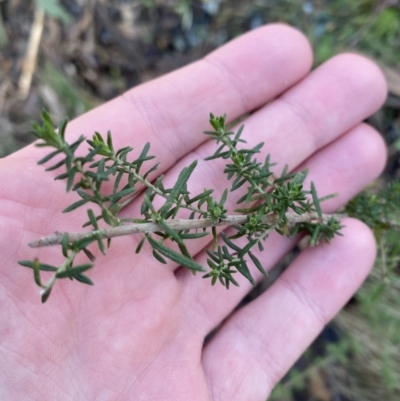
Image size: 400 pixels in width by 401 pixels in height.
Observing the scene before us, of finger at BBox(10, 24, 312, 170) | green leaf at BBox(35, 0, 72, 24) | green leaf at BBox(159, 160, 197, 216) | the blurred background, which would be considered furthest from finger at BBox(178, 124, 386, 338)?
green leaf at BBox(35, 0, 72, 24)

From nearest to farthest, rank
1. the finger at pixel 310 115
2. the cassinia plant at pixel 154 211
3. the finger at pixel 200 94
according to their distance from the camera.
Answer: the cassinia plant at pixel 154 211, the finger at pixel 200 94, the finger at pixel 310 115

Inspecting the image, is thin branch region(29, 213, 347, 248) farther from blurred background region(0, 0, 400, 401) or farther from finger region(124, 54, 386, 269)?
blurred background region(0, 0, 400, 401)

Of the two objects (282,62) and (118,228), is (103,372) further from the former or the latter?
(282,62)

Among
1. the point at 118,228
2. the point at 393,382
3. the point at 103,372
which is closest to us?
the point at 118,228

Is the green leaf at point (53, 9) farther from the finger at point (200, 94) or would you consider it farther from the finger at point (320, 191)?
the finger at point (320, 191)

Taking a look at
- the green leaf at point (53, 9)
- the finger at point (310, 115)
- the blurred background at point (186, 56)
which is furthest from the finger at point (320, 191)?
the green leaf at point (53, 9)

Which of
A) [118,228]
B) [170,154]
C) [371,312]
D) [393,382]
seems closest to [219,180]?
[170,154]
